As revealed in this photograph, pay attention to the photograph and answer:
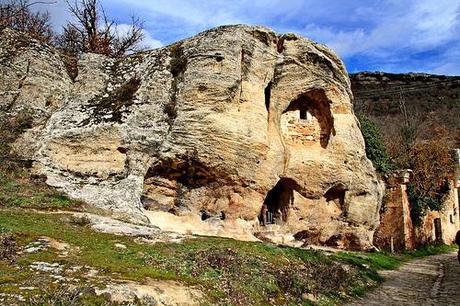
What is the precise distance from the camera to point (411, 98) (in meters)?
65.4

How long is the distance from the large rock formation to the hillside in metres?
39.2

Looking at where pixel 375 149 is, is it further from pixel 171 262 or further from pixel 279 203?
pixel 171 262

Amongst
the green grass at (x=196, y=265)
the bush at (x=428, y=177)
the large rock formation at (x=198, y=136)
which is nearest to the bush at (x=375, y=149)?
the bush at (x=428, y=177)

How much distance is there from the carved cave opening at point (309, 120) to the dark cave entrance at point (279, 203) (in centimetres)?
216

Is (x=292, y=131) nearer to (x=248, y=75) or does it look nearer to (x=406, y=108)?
(x=248, y=75)

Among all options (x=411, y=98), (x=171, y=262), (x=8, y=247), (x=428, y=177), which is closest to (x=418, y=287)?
(x=171, y=262)

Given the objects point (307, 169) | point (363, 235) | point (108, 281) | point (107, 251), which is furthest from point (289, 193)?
point (108, 281)

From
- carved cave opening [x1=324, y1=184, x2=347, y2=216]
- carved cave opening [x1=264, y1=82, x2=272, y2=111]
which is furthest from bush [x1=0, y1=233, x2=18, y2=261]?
carved cave opening [x1=324, y1=184, x2=347, y2=216]

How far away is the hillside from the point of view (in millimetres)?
59750

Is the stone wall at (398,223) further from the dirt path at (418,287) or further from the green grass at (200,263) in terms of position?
the green grass at (200,263)

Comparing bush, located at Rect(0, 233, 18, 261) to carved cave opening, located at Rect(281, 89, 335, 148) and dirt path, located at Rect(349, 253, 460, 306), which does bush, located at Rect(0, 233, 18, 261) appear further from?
carved cave opening, located at Rect(281, 89, 335, 148)

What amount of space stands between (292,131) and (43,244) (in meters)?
14.2

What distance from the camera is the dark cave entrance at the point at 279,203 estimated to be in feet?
65.1

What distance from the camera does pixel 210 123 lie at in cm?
1644
